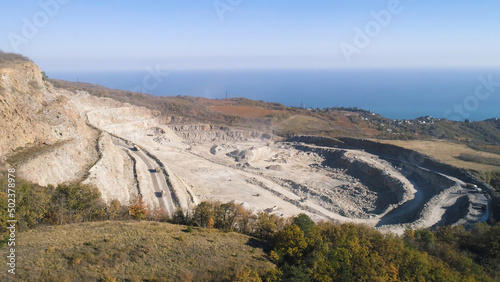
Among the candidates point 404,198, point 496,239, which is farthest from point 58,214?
point 404,198

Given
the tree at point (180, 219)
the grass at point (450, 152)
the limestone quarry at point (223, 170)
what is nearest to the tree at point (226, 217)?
the tree at point (180, 219)

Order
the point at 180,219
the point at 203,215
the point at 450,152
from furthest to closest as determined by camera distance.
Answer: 1. the point at 450,152
2. the point at 180,219
3. the point at 203,215

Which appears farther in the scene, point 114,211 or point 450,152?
point 450,152

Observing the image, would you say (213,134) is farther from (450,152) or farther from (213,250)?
(213,250)

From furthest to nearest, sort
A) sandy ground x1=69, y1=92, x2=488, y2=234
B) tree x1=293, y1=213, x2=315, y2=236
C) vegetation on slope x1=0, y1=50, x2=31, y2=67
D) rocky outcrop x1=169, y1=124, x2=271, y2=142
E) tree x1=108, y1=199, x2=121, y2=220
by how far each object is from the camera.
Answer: rocky outcrop x1=169, y1=124, x2=271, y2=142 < vegetation on slope x1=0, y1=50, x2=31, y2=67 < sandy ground x1=69, y1=92, x2=488, y2=234 < tree x1=108, y1=199, x2=121, y2=220 < tree x1=293, y1=213, x2=315, y2=236

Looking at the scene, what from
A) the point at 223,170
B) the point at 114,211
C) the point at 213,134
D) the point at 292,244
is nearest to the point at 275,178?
the point at 223,170

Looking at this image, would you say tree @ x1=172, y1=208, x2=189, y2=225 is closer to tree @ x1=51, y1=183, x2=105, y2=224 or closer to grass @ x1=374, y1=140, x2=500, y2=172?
tree @ x1=51, y1=183, x2=105, y2=224

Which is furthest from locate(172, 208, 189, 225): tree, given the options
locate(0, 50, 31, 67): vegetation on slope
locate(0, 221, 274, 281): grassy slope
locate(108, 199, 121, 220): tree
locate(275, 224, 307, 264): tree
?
locate(0, 50, 31, 67): vegetation on slope
